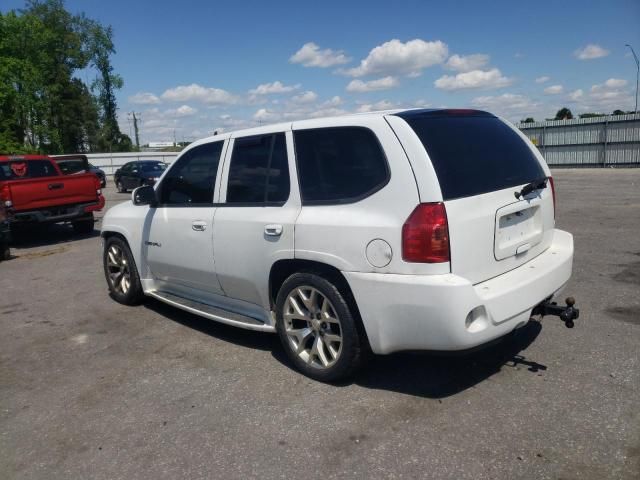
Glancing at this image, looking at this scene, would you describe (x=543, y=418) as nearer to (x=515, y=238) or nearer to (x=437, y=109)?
(x=515, y=238)

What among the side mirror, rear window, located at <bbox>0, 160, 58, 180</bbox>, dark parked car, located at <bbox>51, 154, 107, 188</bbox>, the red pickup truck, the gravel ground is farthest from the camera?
dark parked car, located at <bbox>51, 154, 107, 188</bbox>

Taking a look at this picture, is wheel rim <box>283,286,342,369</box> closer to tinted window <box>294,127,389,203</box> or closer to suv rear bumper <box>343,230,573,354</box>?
suv rear bumper <box>343,230,573,354</box>

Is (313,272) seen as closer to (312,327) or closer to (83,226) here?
(312,327)

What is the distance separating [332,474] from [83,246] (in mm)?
9229

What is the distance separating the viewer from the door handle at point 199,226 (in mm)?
4438

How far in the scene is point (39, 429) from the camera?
3371 mm

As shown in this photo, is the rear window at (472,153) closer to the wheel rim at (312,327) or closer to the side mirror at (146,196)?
the wheel rim at (312,327)

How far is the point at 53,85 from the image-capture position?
58.0 meters

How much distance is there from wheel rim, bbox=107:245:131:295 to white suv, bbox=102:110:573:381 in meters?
1.47

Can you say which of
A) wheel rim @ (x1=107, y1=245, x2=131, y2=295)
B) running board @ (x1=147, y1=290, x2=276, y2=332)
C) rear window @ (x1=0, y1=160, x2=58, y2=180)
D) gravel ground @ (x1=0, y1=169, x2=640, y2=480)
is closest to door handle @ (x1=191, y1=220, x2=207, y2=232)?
running board @ (x1=147, y1=290, x2=276, y2=332)

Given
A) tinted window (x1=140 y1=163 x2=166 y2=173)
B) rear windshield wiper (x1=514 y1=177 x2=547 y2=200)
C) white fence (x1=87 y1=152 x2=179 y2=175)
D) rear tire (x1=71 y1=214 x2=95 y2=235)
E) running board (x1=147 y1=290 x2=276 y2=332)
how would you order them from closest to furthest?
rear windshield wiper (x1=514 y1=177 x2=547 y2=200) < running board (x1=147 y1=290 x2=276 y2=332) < rear tire (x1=71 y1=214 x2=95 y2=235) < tinted window (x1=140 y1=163 x2=166 y2=173) < white fence (x1=87 y1=152 x2=179 y2=175)

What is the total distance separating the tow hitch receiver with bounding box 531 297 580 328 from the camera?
351 centimetres

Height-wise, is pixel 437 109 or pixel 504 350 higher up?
pixel 437 109

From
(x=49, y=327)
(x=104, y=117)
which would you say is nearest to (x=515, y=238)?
(x=49, y=327)
